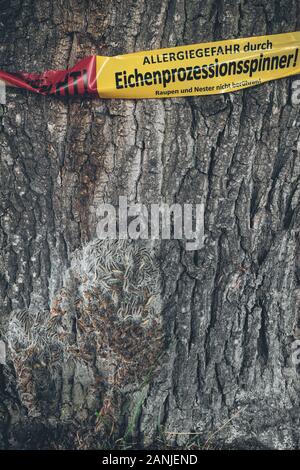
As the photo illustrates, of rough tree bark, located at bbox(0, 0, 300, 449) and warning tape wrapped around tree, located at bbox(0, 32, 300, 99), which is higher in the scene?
warning tape wrapped around tree, located at bbox(0, 32, 300, 99)

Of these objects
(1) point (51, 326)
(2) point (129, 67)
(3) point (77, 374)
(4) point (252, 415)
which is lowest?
(4) point (252, 415)

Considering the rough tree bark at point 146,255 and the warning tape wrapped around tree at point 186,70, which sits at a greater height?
the warning tape wrapped around tree at point 186,70

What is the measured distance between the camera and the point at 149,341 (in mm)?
2863

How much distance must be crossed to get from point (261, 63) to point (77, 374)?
1755 mm

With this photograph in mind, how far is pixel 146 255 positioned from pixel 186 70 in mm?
892

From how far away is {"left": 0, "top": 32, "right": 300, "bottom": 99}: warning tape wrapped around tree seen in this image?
8.18ft

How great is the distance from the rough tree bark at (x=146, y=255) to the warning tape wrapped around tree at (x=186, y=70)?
5 cm

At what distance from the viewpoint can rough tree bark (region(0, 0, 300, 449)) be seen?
2.52 meters

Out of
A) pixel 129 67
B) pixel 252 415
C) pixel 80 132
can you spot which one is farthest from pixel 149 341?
pixel 129 67

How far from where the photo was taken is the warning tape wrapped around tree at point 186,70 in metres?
2.49

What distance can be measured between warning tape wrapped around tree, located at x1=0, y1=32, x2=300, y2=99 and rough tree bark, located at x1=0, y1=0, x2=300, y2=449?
0.05 meters

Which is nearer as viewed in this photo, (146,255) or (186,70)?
(186,70)

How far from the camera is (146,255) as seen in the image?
2.79 meters
